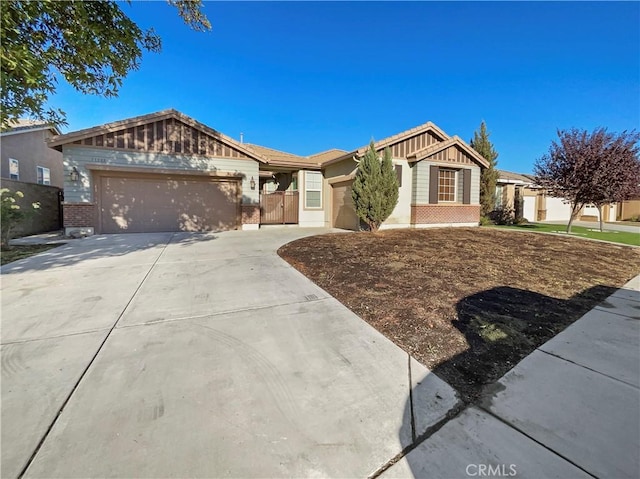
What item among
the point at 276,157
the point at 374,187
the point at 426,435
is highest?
the point at 276,157

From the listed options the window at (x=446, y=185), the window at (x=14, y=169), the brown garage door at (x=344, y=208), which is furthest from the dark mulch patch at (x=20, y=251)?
the window at (x=446, y=185)

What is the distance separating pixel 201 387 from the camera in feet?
7.49

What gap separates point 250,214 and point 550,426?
12.1 metres

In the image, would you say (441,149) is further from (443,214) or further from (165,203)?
(165,203)

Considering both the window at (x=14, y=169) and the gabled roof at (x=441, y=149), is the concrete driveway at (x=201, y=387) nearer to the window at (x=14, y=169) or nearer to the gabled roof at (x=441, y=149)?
the gabled roof at (x=441, y=149)

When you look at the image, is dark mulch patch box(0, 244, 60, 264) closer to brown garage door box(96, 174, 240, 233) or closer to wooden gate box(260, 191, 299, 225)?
brown garage door box(96, 174, 240, 233)

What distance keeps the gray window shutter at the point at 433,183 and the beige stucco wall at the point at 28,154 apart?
18.4 m

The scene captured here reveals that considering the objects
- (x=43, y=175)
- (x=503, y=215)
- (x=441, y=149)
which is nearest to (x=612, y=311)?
(x=441, y=149)

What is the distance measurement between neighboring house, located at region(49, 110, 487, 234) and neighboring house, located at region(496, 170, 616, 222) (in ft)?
23.9

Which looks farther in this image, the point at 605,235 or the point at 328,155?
the point at 328,155

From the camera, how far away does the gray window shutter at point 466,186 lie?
13.6 m

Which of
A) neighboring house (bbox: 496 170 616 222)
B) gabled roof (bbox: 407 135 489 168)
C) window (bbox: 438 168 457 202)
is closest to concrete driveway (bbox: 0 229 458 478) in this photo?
gabled roof (bbox: 407 135 489 168)

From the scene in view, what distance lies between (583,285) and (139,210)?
13451mm

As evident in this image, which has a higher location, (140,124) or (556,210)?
(140,124)
